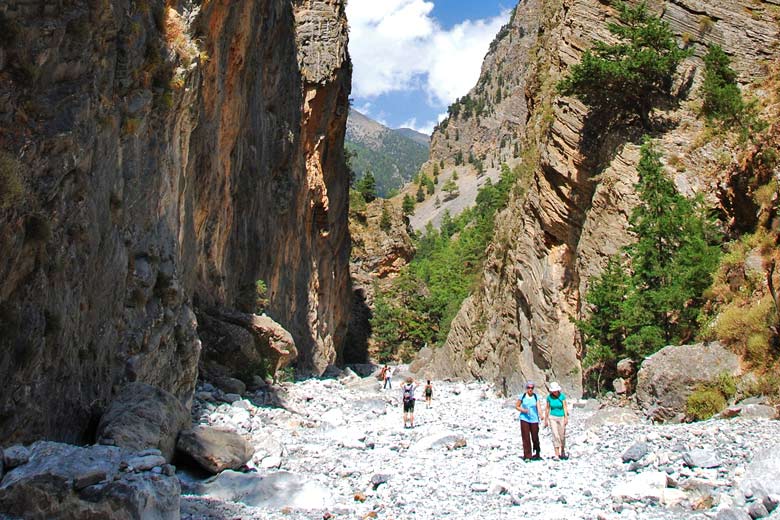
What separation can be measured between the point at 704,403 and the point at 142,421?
913 cm

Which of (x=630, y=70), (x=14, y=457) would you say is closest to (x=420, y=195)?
(x=630, y=70)

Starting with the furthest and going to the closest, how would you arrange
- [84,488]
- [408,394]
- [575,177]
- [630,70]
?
[575,177]
[630,70]
[408,394]
[84,488]

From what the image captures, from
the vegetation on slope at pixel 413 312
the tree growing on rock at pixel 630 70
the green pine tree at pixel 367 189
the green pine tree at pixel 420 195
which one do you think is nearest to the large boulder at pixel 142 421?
the tree growing on rock at pixel 630 70

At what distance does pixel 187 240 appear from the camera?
51.5ft

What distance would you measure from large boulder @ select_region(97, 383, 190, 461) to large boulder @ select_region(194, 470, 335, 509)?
2.45 feet

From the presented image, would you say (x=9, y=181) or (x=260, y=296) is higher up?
(x=9, y=181)

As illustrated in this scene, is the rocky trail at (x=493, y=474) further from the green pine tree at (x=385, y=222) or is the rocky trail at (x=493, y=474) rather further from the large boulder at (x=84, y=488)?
the green pine tree at (x=385, y=222)

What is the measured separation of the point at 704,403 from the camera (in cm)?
1161

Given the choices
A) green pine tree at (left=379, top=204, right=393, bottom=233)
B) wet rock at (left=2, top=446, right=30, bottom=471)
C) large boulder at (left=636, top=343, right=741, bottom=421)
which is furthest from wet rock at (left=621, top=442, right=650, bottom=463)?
green pine tree at (left=379, top=204, right=393, bottom=233)

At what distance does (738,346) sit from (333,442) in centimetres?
768

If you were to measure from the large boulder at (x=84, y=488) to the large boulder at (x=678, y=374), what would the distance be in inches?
386

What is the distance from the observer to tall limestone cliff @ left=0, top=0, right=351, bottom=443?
21.3 feet

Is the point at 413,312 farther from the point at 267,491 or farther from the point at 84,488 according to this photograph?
the point at 84,488

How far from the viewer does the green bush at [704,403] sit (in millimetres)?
11406
